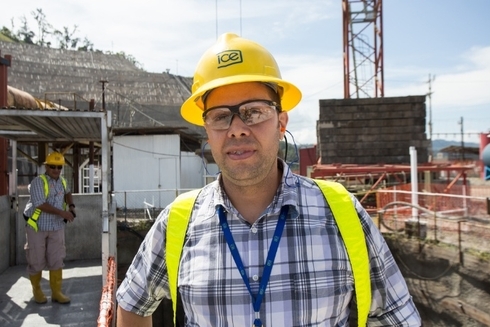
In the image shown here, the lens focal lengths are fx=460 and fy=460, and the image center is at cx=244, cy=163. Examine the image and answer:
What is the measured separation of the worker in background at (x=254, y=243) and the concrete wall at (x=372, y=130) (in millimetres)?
19884

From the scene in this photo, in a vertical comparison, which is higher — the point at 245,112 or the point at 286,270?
the point at 245,112

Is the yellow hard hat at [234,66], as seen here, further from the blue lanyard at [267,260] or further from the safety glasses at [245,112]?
the blue lanyard at [267,260]

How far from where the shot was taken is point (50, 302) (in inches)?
275

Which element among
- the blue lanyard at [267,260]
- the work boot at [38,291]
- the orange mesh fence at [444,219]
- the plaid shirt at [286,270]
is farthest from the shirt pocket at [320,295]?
the orange mesh fence at [444,219]

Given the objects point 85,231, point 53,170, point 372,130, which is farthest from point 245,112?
point 372,130

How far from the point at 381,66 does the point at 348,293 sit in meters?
26.3

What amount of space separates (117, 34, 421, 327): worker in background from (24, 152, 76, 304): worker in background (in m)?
5.04

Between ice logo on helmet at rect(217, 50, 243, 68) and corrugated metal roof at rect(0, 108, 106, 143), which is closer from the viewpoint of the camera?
ice logo on helmet at rect(217, 50, 243, 68)

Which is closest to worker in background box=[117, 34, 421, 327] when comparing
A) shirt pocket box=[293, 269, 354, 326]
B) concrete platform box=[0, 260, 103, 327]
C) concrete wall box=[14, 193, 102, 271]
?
shirt pocket box=[293, 269, 354, 326]

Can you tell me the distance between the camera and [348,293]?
1.83 m

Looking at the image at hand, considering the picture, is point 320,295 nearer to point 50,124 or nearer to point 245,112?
Result: point 245,112

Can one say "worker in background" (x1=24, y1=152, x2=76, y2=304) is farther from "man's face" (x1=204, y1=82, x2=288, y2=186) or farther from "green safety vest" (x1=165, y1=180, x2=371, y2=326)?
"man's face" (x1=204, y1=82, x2=288, y2=186)

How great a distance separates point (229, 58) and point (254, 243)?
83 centimetres

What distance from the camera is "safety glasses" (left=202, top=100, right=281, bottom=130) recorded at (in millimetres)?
1950
